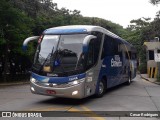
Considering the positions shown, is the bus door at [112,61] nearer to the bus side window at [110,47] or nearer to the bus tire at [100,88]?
the bus side window at [110,47]

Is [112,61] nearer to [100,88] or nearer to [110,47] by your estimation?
[110,47]

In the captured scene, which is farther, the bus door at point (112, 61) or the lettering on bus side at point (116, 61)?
the lettering on bus side at point (116, 61)

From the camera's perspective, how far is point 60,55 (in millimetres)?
12180

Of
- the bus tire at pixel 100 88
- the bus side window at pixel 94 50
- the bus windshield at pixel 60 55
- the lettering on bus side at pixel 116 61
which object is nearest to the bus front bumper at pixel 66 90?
the bus windshield at pixel 60 55

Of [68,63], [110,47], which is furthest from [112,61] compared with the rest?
[68,63]

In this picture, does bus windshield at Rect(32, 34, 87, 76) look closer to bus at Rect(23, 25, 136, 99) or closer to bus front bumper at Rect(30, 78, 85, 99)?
bus at Rect(23, 25, 136, 99)

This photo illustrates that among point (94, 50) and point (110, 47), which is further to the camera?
point (110, 47)

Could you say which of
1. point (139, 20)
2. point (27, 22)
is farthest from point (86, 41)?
point (139, 20)

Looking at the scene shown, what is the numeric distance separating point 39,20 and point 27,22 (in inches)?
234

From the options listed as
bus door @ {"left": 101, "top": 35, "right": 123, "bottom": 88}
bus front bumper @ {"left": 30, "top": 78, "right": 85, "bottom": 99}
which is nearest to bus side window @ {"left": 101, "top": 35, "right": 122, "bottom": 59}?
bus door @ {"left": 101, "top": 35, "right": 123, "bottom": 88}

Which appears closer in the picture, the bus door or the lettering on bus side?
the bus door

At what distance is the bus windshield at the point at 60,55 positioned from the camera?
11969 mm

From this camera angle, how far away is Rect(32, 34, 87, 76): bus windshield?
1197cm

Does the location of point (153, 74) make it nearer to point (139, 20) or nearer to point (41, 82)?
point (41, 82)
